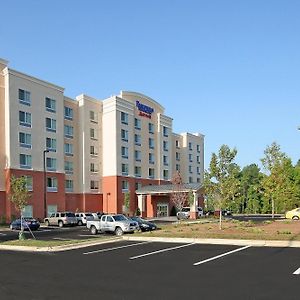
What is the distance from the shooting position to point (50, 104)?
5866 cm

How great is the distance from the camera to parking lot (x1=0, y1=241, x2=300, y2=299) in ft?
33.7

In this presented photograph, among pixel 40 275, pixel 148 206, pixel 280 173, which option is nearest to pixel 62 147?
pixel 148 206

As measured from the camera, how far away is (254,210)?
106m

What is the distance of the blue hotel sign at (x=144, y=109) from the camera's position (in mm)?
72312

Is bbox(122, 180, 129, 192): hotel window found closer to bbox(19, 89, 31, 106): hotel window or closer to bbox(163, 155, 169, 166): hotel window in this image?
bbox(163, 155, 169, 166): hotel window

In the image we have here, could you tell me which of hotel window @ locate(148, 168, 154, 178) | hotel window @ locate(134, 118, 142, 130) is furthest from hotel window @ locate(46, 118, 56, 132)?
hotel window @ locate(148, 168, 154, 178)

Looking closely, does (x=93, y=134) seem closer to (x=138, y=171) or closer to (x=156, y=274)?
(x=138, y=171)

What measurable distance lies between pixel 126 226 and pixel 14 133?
1068 inches

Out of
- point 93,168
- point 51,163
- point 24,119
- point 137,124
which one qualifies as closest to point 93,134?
point 93,168

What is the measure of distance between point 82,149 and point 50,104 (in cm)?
898

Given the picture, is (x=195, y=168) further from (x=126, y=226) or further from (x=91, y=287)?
(x=91, y=287)

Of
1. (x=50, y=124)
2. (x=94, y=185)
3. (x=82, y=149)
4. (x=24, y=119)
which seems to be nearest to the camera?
(x=24, y=119)

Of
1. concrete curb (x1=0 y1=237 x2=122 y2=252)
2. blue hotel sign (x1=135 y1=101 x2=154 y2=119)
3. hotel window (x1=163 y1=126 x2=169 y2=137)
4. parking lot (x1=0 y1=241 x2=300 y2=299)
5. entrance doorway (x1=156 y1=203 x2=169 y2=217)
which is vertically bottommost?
entrance doorway (x1=156 y1=203 x2=169 y2=217)

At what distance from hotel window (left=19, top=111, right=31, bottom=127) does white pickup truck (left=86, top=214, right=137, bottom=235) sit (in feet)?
82.1
